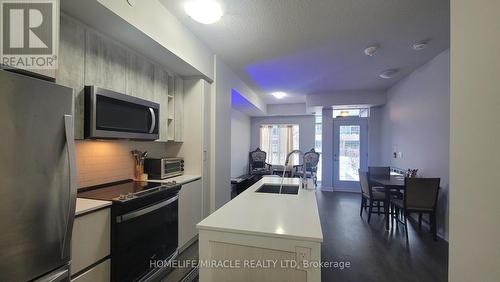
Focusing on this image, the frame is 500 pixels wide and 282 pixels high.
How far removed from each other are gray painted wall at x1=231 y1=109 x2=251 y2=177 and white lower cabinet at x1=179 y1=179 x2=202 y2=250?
10.9 feet

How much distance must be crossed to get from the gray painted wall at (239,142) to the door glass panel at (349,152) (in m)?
3.01

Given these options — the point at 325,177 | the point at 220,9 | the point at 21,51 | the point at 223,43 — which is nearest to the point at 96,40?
the point at 21,51

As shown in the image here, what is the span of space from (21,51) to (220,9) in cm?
150

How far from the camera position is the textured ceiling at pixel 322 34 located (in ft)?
6.81

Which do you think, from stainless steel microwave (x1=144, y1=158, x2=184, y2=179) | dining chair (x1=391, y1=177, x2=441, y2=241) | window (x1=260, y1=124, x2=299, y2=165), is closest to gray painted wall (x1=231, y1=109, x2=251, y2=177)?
window (x1=260, y1=124, x2=299, y2=165)

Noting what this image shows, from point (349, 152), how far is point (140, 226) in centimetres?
569

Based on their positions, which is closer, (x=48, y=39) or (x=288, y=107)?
(x=48, y=39)

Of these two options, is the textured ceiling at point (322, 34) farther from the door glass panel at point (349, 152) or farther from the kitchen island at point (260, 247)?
the door glass panel at point (349, 152)

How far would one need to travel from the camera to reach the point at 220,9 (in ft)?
6.62

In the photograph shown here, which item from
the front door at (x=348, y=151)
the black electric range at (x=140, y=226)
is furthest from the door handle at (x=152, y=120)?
the front door at (x=348, y=151)

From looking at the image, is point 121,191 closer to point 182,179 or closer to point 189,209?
point 182,179

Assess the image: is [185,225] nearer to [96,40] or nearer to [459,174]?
[96,40]

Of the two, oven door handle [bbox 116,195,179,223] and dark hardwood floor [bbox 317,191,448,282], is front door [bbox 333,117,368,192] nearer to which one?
dark hardwood floor [bbox 317,191,448,282]

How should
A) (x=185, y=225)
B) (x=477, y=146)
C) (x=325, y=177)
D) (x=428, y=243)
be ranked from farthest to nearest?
(x=325, y=177) → (x=428, y=243) → (x=185, y=225) → (x=477, y=146)
